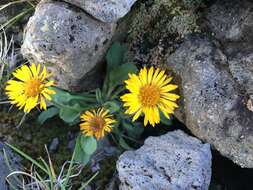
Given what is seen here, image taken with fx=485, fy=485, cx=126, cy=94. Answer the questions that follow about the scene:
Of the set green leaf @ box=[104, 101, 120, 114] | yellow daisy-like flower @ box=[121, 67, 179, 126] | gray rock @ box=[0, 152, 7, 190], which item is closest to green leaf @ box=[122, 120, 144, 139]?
green leaf @ box=[104, 101, 120, 114]

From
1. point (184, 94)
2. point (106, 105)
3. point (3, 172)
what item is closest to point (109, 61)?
point (106, 105)

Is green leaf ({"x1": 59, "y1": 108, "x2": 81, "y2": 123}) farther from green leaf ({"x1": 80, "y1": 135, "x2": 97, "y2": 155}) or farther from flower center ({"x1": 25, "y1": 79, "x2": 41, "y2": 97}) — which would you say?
flower center ({"x1": 25, "y1": 79, "x2": 41, "y2": 97})

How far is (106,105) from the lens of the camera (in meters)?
2.95

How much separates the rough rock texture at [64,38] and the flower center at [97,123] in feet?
1.22

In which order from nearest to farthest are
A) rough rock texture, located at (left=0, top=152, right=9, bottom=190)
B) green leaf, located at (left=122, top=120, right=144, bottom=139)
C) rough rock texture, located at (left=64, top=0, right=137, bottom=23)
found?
rough rock texture, located at (left=64, top=0, right=137, bottom=23) → rough rock texture, located at (left=0, top=152, right=9, bottom=190) → green leaf, located at (left=122, top=120, right=144, bottom=139)

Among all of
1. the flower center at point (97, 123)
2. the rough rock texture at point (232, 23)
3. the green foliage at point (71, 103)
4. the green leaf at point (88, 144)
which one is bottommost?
the green leaf at point (88, 144)

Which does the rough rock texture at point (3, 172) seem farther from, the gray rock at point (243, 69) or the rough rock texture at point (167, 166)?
the gray rock at point (243, 69)

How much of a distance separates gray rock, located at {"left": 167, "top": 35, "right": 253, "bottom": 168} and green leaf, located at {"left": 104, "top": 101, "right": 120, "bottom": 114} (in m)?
0.41

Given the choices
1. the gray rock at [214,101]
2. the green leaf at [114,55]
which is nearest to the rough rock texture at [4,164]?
the green leaf at [114,55]

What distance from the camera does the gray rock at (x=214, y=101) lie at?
2729 mm

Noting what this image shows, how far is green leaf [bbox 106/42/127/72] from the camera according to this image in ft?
9.94

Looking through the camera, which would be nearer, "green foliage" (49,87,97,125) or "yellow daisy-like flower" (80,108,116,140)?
"yellow daisy-like flower" (80,108,116,140)

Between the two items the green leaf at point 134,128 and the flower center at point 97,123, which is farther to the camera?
the green leaf at point 134,128

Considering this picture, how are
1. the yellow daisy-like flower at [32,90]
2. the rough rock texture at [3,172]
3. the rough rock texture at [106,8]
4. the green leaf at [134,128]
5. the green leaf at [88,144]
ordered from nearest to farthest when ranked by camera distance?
the yellow daisy-like flower at [32,90] < the rough rock texture at [106,8] < the green leaf at [88,144] < the rough rock texture at [3,172] < the green leaf at [134,128]
